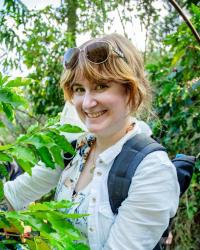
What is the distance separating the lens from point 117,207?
1.07 meters

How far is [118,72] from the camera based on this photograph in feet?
3.66

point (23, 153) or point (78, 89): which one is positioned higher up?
point (78, 89)

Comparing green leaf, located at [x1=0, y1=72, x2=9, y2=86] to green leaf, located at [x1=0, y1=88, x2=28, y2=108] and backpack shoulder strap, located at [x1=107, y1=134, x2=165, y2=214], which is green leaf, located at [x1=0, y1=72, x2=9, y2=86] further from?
backpack shoulder strap, located at [x1=107, y1=134, x2=165, y2=214]

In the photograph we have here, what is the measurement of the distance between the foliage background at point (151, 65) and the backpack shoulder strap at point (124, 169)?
0.72 meters

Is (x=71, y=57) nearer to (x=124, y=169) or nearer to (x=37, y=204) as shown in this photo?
(x=124, y=169)

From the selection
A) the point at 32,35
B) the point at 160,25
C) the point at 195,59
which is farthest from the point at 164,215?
the point at 160,25

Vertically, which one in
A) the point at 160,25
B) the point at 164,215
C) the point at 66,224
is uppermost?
the point at 160,25

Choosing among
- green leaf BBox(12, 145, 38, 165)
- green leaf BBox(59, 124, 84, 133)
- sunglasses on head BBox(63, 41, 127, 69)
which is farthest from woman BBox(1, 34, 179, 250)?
green leaf BBox(12, 145, 38, 165)

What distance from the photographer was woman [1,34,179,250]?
103 cm

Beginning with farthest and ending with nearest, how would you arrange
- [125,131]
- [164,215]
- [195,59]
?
[195,59] → [125,131] → [164,215]

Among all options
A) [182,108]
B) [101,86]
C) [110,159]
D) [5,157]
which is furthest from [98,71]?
[182,108]

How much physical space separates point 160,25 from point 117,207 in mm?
4273

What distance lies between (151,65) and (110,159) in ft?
7.14

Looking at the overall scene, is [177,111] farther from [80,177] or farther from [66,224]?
[66,224]
